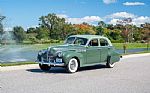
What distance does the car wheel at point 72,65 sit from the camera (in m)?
14.7

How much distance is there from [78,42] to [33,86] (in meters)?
5.98

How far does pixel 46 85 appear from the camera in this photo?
10883mm

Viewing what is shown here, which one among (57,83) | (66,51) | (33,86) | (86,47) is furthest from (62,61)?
(33,86)

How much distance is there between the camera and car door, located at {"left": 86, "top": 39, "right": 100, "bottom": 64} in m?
16.0

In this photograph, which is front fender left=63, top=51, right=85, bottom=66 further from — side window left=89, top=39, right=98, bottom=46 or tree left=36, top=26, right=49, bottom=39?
tree left=36, top=26, right=49, bottom=39

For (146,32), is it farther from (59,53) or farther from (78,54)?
(59,53)

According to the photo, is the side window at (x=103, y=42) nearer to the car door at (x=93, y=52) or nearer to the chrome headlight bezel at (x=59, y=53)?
the car door at (x=93, y=52)

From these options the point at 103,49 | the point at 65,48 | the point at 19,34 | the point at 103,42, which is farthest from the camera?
the point at 19,34

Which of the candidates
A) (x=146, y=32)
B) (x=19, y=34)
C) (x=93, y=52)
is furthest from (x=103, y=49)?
(x=146, y=32)

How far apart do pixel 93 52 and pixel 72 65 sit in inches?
65.6

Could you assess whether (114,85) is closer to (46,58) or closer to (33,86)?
(33,86)

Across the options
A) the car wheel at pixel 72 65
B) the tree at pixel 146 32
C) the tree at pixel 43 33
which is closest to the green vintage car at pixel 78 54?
the car wheel at pixel 72 65

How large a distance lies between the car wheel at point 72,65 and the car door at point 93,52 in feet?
3.18

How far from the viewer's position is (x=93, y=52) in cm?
1625
